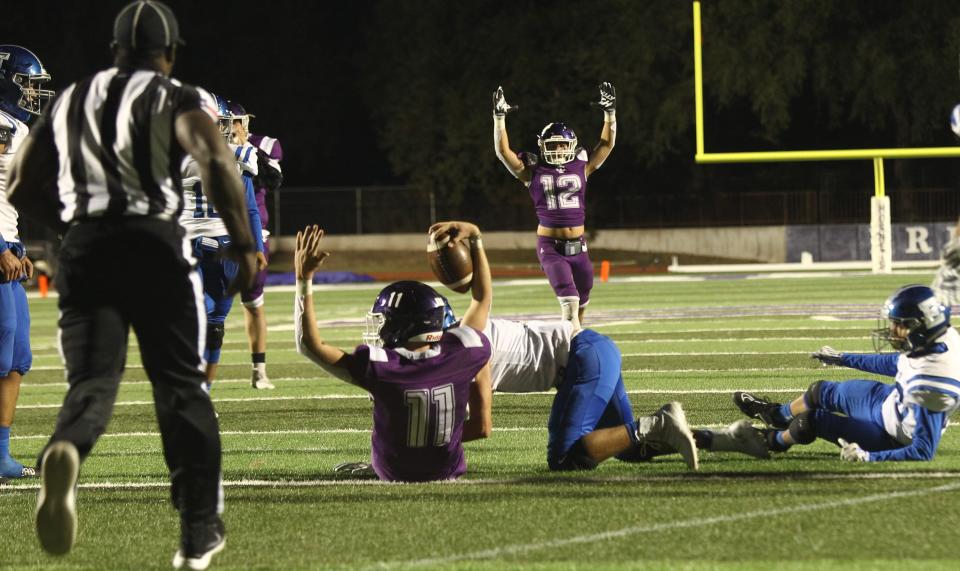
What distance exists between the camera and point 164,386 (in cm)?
417

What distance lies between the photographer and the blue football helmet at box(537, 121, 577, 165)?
39.4 feet

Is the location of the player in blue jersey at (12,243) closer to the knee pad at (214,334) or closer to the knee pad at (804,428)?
the knee pad at (214,334)

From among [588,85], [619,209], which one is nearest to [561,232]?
[588,85]

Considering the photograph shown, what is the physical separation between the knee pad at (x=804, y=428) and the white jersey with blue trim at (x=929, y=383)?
36 cm

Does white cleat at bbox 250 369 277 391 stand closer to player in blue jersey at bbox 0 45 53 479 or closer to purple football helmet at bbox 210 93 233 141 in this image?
purple football helmet at bbox 210 93 233 141

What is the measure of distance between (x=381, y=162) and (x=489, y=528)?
1704 inches

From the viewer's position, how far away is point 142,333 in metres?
4.15

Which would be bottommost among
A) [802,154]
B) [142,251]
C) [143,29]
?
[142,251]

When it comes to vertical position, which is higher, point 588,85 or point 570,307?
point 588,85

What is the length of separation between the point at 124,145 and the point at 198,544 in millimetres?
1171

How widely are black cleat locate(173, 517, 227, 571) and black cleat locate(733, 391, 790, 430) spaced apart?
295cm

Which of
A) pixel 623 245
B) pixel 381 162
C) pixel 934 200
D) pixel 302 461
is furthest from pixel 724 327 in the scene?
pixel 381 162

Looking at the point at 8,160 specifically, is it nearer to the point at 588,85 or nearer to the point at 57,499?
the point at 57,499

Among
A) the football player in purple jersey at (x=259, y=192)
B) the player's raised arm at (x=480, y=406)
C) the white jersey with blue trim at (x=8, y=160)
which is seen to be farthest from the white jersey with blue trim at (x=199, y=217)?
the player's raised arm at (x=480, y=406)
